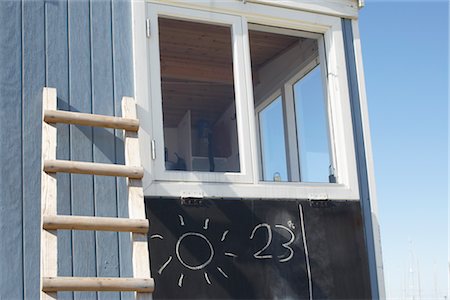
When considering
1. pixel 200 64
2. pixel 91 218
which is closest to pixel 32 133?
pixel 91 218

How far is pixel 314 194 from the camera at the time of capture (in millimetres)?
4555

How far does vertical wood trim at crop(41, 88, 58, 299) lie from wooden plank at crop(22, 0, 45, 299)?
0.33ft

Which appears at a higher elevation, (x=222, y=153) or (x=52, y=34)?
(x=52, y=34)

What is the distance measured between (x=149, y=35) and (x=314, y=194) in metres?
1.39

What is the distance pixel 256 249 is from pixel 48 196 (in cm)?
135

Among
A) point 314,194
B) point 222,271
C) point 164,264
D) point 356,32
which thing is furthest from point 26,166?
point 356,32

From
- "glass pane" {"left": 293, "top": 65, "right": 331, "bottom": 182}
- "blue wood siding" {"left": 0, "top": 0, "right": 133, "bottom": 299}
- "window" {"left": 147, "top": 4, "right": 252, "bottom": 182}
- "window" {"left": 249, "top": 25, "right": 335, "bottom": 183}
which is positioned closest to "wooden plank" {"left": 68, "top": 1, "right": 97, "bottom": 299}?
"blue wood siding" {"left": 0, "top": 0, "right": 133, "bottom": 299}

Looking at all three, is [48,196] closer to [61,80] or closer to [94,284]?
[94,284]

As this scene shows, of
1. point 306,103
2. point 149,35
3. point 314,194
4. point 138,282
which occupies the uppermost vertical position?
point 149,35

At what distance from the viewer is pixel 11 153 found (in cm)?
390

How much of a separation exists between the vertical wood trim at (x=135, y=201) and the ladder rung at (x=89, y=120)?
0.06 metres

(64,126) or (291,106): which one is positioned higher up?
(291,106)

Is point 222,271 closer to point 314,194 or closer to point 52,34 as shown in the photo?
point 314,194

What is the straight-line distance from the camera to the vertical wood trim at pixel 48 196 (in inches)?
129
